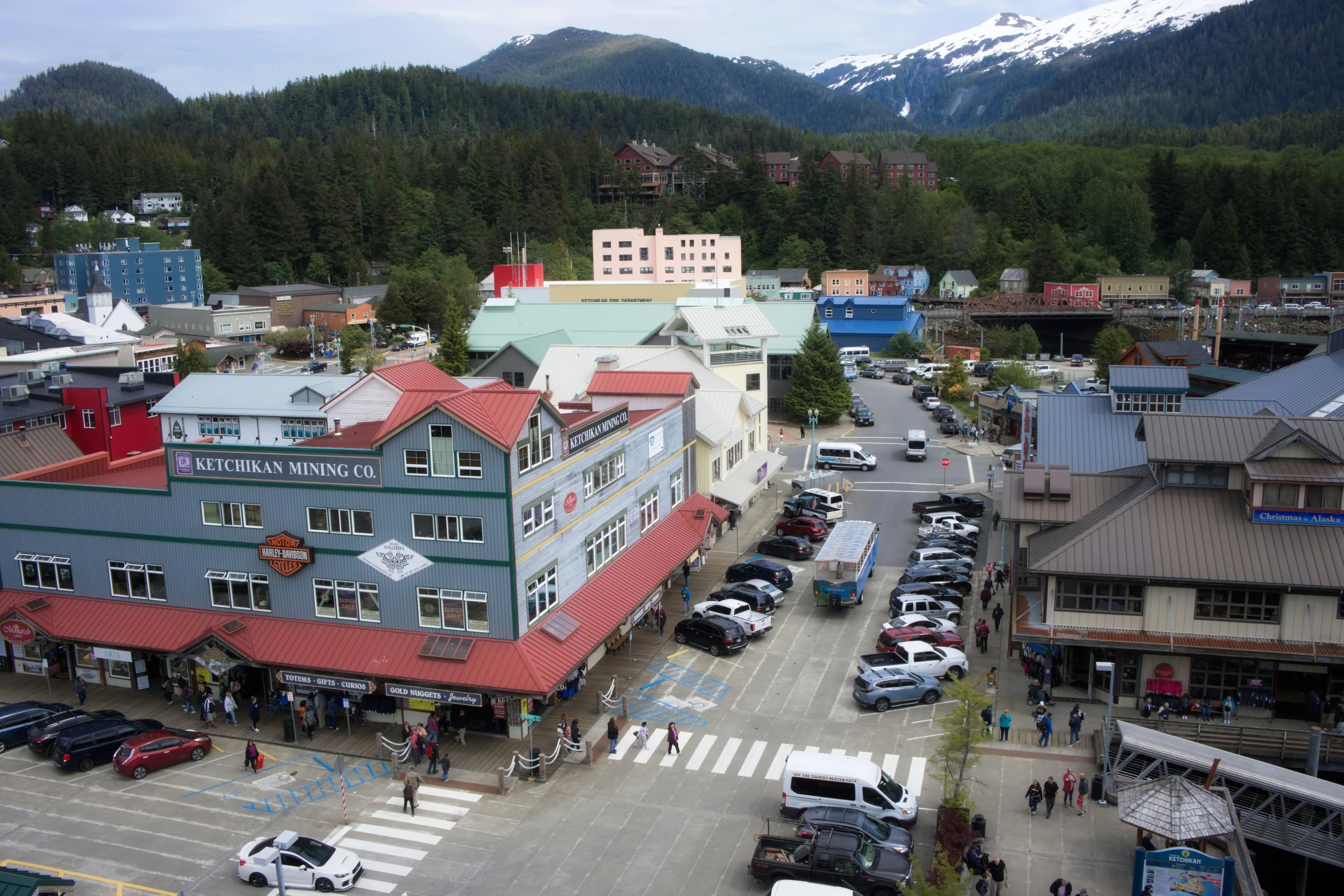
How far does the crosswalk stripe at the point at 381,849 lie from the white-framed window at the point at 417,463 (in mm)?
9758

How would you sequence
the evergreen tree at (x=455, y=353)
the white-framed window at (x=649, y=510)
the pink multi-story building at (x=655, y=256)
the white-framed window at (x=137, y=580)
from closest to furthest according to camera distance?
the white-framed window at (x=137, y=580)
the white-framed window at (x=649, y=510)
the evergreen tree at (x=455, y=353)
the pink multi-story building at (x=655, y=256)

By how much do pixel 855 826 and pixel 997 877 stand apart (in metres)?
3.24

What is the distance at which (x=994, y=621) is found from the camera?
38.8 m

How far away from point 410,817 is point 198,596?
36.5 ft

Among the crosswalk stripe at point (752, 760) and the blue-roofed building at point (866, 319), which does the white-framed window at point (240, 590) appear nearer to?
the crosswalk stripe at point (752, 760)

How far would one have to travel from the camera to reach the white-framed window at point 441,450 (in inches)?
1133

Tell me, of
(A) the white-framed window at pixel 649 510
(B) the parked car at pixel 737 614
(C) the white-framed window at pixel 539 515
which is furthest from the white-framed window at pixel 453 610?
(A) the white-framed window at pixel 649 510

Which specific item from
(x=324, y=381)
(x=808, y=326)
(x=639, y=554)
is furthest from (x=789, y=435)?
(x=639, y=554)

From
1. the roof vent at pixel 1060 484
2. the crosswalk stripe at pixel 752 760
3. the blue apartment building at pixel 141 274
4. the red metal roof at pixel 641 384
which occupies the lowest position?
Result: the crosswalk stripe at pixel 752 760

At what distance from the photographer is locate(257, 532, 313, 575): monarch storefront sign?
30344 mm

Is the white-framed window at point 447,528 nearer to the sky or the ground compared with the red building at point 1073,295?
nearer to the ground

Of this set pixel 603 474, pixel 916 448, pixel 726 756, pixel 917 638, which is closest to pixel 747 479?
pixel 916 448

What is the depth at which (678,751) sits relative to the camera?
1168 inches

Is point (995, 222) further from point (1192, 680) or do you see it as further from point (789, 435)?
point (1192, 680)
